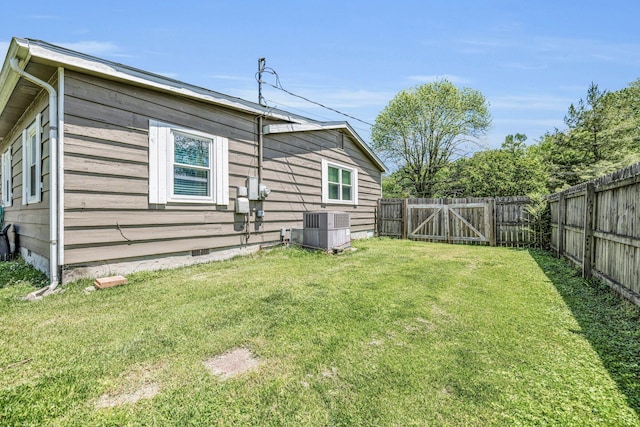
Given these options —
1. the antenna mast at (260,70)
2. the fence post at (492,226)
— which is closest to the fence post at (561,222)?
the fence post at (492,226)

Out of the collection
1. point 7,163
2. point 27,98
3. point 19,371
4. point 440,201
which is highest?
point 27,98

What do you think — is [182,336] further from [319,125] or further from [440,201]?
[440,201]

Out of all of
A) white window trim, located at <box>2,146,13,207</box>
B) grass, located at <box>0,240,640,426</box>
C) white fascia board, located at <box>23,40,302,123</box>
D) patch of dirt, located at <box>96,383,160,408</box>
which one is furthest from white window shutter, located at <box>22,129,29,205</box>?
patch of dirt, located at <box>96,383,160,408</box>

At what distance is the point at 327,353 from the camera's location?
212 centimetres

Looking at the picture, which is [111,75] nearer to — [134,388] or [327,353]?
[134,388]

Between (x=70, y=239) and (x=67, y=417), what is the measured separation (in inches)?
127

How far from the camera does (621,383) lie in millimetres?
1785

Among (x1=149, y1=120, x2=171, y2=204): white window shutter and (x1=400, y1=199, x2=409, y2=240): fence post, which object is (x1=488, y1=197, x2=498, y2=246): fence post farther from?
(x1=149, y1=120, x2=171, y2=204): white window shutter

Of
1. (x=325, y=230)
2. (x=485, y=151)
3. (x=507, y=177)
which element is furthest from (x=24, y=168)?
(x=485, y=151)

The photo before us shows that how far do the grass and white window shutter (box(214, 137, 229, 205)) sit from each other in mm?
2082

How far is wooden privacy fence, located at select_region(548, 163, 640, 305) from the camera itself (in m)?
2.99

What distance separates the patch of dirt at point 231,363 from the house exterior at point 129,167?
3.15 meters

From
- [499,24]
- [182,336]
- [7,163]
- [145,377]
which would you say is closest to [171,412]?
[145,377]

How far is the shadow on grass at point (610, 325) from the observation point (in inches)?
73.4
